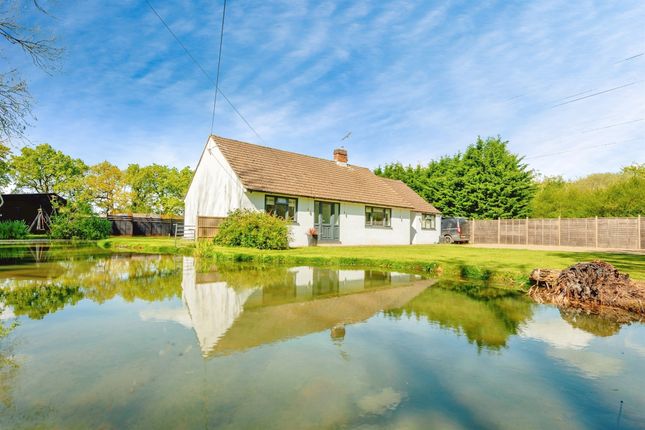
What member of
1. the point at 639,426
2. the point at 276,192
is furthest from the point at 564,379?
the point at 276,192

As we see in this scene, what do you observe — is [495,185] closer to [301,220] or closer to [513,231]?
[513,231]

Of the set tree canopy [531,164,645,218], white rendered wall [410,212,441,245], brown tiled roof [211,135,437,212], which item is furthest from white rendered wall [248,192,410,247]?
tree canopy [531,164,645,218]

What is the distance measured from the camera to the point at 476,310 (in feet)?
19.3

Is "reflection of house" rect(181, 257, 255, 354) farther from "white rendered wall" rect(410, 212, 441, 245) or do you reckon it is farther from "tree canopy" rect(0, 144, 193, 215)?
"tree canopy" rect(0, 144, 193, 215)

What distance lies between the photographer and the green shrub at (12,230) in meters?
24.6

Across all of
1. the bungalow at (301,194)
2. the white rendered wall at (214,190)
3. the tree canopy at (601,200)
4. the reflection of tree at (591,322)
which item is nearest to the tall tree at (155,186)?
the white rendered wall at (214,190)

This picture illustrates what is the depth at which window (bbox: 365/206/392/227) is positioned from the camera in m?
24.7

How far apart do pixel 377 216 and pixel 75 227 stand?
2130 cm

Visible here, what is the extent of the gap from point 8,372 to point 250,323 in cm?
243

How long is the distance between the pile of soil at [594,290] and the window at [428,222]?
2259 cm

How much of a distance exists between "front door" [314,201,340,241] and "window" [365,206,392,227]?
285cm

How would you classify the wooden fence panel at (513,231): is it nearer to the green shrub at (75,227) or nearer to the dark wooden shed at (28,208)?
the green shrub at (75,227)

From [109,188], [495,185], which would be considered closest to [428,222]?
[495,185]

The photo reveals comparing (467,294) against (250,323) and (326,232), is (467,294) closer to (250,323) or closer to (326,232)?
(250,323)
